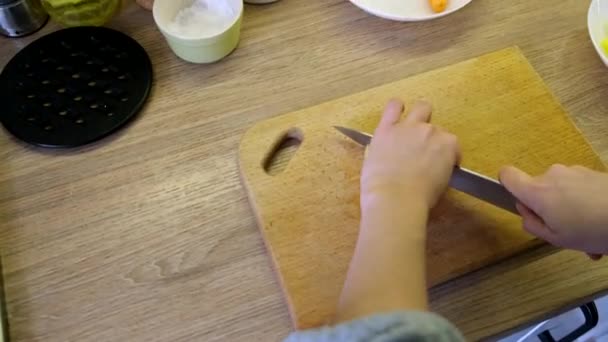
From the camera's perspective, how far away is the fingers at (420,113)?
24.6 inches

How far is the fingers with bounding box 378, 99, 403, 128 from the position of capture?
0.62 meters

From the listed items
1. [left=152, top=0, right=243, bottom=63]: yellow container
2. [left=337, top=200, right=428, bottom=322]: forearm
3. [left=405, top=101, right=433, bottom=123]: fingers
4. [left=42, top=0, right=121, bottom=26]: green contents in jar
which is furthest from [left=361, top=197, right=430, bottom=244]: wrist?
[left=42, top=0, right=121, bottom=26]: green contents in jar

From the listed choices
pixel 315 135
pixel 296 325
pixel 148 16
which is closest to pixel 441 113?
pixel 315 135

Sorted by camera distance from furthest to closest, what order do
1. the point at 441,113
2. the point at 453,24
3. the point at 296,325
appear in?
the point at 453,24
the point at 441,113
the point at 296,325

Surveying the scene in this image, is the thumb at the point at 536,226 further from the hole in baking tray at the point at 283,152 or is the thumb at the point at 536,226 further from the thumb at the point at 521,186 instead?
the hole in baking tray at the point at 283,152

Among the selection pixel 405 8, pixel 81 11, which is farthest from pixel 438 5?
pixel 81 11

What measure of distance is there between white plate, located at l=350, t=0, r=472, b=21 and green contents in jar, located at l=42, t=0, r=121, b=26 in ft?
0.97

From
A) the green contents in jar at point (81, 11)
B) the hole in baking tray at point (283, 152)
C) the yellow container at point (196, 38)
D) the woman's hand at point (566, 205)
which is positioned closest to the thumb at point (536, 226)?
the woman's hand at point (566, 205)

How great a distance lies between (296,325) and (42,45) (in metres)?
0.45

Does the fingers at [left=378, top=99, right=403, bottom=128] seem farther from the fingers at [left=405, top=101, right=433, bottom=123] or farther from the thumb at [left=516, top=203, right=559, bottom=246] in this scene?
the thumb at [left=516, top=203, right=559, bottom=246]

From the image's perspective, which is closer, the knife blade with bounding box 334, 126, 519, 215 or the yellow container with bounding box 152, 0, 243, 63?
the knife blade with bounding box 334, 126, 519, 215

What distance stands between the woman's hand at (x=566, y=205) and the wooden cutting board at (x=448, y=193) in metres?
0.03

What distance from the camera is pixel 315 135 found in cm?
65

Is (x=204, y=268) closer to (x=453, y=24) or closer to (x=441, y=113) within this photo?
(x=441, y=113)
